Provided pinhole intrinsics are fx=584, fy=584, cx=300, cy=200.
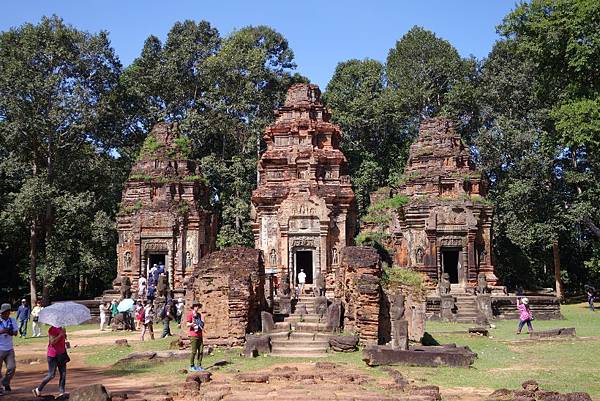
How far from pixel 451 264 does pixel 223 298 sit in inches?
685

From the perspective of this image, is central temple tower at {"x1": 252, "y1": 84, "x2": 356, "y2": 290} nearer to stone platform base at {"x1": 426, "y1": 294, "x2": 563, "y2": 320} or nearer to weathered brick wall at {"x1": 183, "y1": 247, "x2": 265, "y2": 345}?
stone platform base at {"x1": 426, "y1": 294, "x2": 563, "y2": 320}

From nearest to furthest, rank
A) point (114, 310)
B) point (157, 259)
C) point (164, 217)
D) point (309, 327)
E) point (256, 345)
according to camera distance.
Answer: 1. point (256, 345)
2. point (309, 327)
3. point (114, 310)
4. point (164, 217)
5. point (157, 259)

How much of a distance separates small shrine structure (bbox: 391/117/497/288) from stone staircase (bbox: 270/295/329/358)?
415 inches

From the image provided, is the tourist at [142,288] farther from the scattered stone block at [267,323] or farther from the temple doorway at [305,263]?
the scattered stone block at [267,323]

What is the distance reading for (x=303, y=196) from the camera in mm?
28875

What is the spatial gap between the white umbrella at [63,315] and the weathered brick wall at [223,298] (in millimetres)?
5590

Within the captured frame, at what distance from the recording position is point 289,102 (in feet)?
109

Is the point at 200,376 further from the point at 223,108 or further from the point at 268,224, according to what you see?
the point at 223,108

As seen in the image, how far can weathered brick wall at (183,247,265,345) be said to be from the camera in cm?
1555

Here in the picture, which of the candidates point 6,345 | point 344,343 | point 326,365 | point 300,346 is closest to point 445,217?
point 344,343

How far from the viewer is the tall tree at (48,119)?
32.7 meters

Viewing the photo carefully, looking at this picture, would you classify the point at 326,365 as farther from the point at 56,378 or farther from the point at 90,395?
the point at 56,378

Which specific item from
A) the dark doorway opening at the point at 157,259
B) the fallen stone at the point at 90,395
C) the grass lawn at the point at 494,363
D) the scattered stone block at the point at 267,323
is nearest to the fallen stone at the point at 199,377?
the grass lawn at the point at 494,363

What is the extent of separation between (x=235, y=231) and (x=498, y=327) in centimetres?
2108
